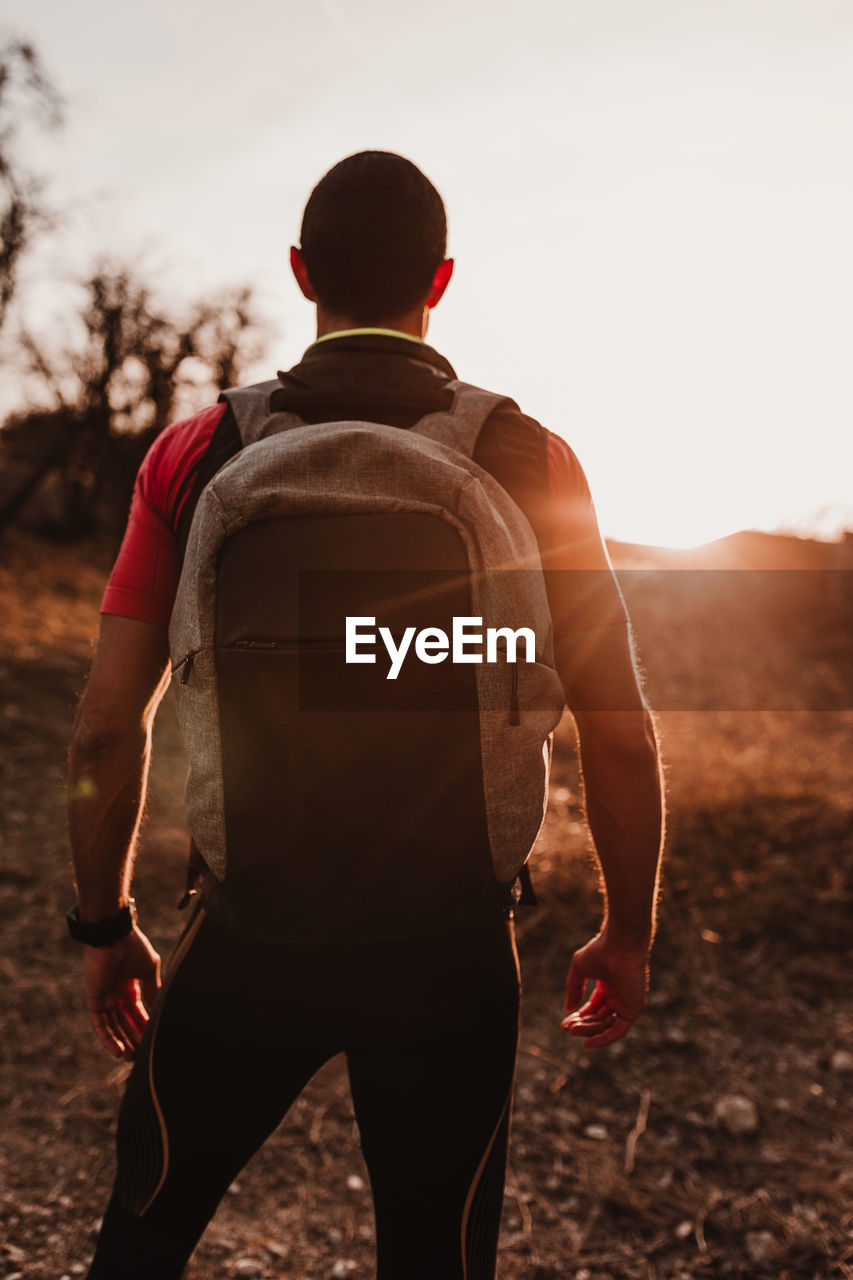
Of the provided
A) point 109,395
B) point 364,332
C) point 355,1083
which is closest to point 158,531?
point 364,332

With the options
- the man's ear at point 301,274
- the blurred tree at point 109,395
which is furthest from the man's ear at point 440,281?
the blurred tree at point 109,395

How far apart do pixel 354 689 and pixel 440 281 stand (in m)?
0.88

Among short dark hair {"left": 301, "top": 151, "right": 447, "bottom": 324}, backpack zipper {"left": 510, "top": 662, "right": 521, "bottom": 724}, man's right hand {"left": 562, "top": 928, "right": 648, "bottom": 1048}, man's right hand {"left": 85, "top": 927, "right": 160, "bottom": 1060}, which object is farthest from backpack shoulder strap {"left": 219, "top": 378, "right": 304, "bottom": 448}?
man's right hand {"left": 562, "top": 928, "right": 648, "bottom": 1048}

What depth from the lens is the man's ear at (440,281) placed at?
1598 millimetres

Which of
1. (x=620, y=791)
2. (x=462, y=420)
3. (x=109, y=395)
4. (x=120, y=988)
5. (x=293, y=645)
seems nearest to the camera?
(x=293, y=645)

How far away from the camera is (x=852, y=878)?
14.6ft

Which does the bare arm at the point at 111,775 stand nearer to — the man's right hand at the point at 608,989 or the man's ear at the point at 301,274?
the man's ear at the point at 301,274

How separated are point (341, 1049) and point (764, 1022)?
3020 mm

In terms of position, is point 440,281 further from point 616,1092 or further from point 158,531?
point 616,1092

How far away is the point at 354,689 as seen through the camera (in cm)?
133

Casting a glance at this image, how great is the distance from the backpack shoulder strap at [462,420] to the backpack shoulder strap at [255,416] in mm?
245

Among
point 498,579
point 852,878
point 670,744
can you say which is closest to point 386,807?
point 498,579

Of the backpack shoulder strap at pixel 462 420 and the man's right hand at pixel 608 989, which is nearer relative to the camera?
the backpack shoulder strap at pixel 462 420

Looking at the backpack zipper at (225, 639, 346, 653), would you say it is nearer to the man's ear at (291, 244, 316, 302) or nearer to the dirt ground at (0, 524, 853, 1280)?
the man's ear at (291, 244, 316, 302)
